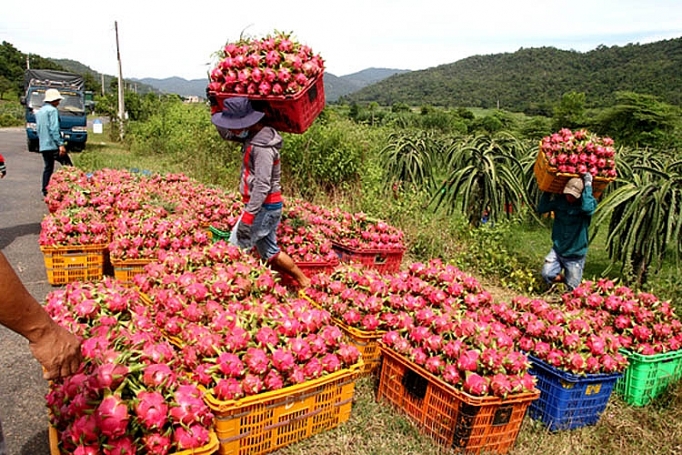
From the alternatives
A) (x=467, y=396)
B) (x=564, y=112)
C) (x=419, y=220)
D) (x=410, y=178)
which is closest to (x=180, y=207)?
(x=419, y=220)

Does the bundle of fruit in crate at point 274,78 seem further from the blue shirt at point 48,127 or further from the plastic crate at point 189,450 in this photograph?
the blue shirt at point 48,127

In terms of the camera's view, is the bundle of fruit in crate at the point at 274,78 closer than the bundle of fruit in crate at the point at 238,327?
No

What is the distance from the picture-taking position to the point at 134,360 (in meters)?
2.46

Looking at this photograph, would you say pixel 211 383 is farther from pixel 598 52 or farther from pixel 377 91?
pixel 377 91

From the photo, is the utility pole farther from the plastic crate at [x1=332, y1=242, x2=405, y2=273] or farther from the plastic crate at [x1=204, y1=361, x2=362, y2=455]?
the plastic crate at [x1=204, y1=361, x2=362, y2=455]

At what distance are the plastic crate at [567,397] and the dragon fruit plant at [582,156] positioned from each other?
2.68m

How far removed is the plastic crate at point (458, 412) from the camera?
294 cm

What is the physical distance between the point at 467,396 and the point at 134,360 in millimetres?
1871

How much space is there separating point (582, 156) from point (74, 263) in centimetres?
567

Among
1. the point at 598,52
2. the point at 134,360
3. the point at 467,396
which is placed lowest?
the point at 467,396

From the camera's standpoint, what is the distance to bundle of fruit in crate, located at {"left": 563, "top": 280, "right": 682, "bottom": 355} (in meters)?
3.93

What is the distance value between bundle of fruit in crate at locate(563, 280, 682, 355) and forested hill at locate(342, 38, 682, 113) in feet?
170

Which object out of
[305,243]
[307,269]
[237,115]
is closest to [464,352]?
[307,269]

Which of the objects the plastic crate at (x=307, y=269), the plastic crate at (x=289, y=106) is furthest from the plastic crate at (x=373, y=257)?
the plastic crate at (x=289, y=106)
